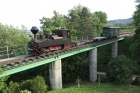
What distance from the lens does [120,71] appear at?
22.9 meters

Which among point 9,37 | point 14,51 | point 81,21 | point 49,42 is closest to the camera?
point 49,42

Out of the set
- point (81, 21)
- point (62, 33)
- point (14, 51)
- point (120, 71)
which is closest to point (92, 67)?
point (120, 71)

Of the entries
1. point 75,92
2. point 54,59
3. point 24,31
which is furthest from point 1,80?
point 24,31

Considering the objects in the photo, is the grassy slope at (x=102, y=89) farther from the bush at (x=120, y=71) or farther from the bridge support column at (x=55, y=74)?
the bridge support column at (x=55, y=74)

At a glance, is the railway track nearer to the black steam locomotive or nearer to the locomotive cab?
the black steam locomotive

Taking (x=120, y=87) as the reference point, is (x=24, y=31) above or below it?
above

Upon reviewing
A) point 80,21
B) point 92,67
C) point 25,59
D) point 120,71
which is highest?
point 80,21

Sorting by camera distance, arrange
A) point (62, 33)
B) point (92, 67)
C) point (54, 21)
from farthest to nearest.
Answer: point (54, 21) < point (92, 67) < point (62, 33)

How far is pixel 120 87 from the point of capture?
74.4 feet

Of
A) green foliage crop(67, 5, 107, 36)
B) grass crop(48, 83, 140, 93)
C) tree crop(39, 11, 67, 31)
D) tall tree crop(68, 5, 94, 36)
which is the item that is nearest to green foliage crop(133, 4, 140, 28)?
grass crop(48, 83, 140, 93)

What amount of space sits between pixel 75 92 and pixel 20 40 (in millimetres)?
16826

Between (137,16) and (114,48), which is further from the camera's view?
(114,48)

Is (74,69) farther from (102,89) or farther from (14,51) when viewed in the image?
(14,51)

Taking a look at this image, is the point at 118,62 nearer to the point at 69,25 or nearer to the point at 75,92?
the point at 75,92
